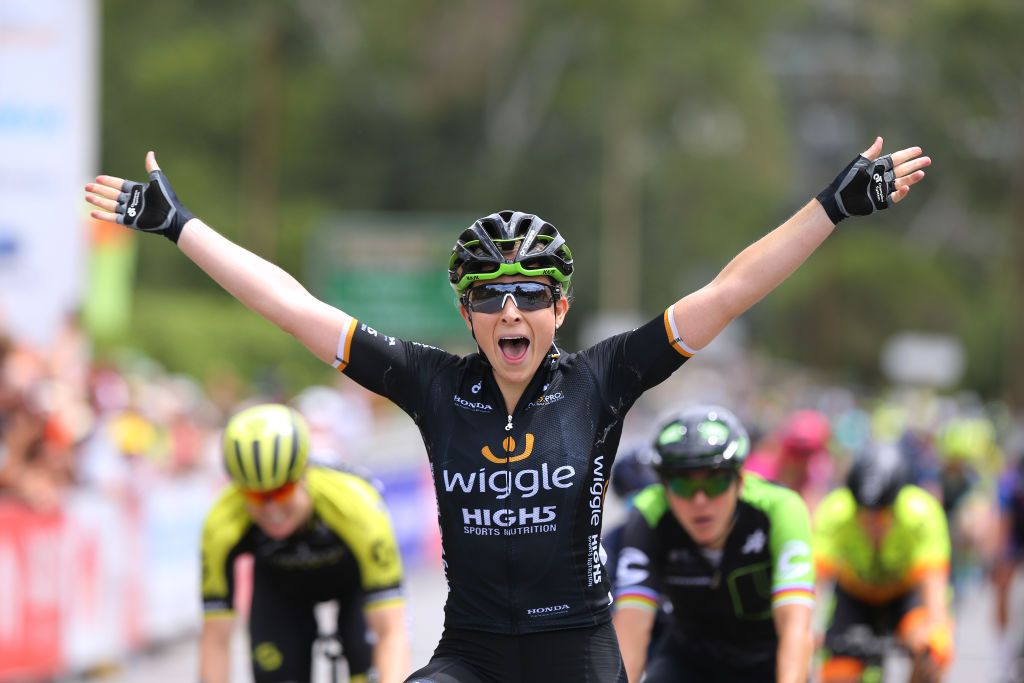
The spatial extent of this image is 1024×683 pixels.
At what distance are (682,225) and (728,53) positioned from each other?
10.5 m

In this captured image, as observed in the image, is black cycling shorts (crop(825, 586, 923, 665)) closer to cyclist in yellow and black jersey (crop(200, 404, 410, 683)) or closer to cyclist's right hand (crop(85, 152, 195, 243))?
cyclist in yellow and black jersey (crop(200, 404, 410, 683))

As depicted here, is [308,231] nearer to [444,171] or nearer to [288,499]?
[444,171]

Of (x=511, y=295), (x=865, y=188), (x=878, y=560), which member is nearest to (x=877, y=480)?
(x=878, y=560)

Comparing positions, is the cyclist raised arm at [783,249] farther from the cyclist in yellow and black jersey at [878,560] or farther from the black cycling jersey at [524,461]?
the cyclist in yellow and black jersey at [878,560]

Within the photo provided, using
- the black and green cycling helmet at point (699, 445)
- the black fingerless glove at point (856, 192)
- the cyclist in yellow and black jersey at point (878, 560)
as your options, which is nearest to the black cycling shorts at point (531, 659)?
the black fingerless glove at point (856, 192)

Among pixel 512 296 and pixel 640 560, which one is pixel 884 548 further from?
pixel 512 296

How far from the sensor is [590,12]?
4562 centimetres

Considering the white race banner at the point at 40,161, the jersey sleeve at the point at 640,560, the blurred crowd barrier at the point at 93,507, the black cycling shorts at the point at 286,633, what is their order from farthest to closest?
the white race banner at the point at 40,161 < the blurred crowd barrier at the point at 93,507 < the black cycling shorts at the point at 286,633 < the jersey sleeve at the point at 640,560

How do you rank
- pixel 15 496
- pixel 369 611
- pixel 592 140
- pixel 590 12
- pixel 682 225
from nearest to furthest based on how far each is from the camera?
pixel 369 611 < pixel 15 496 < pixel 590 12 < pixel 592 140 < pixel 682 225

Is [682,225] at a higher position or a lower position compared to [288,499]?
higher

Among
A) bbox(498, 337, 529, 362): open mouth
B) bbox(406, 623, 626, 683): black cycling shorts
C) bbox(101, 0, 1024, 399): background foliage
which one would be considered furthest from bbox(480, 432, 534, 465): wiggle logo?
bbox(101, 0, 1024, 399): background foliage

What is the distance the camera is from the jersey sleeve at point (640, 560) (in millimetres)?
6125

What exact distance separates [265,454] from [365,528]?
521 millimetres

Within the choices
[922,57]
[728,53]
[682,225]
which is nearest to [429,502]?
[728,53]
